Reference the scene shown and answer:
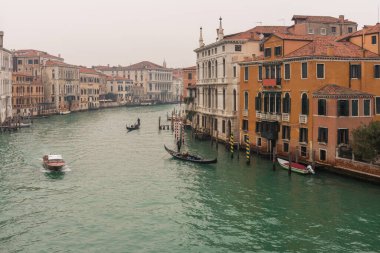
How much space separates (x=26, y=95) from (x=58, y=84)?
13897 millimetres

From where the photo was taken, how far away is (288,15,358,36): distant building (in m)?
47.0

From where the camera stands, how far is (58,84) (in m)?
100

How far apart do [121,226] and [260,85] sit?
20.2 m

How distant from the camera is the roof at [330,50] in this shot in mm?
31141

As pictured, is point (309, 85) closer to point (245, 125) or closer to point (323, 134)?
point (323, 134)

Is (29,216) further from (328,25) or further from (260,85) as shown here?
(328,25)

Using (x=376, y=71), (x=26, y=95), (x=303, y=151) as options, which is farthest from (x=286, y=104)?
(x=26, y=95)

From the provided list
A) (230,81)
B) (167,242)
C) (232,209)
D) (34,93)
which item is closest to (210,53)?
(230,81)

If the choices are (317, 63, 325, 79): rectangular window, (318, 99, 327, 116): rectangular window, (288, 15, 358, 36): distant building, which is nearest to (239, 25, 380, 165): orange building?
(317, 63, 325, 79): rectangular window

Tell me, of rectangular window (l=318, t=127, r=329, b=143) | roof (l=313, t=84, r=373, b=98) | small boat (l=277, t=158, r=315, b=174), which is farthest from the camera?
rectangular window (l=318, t=127, r=329, b=143)

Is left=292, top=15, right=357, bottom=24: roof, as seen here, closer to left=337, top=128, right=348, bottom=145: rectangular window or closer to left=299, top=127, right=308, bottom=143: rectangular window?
left=299, top=127, right=308, bottom=143: rectangular window

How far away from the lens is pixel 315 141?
30594mm

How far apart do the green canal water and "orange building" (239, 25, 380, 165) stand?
2.59 meters

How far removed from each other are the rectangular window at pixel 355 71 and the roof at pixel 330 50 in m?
0.65
